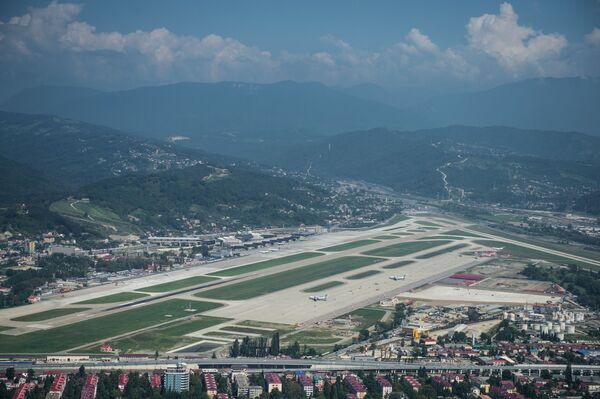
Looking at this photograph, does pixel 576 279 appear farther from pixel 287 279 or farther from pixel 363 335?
pixel 363 335

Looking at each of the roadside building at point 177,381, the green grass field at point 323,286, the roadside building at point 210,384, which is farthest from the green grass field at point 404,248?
the roadside building at point 177,381

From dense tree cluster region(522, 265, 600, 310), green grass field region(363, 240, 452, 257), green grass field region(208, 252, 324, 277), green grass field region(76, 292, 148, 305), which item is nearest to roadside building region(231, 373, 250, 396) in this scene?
green grass field region(76, 292, 148, 305)

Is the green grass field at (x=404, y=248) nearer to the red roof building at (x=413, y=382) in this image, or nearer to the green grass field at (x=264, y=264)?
the green grass field at (x=264, y=264)

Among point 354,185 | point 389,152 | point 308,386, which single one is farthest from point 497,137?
point 308,386

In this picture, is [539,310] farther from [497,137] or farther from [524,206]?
[497,137]

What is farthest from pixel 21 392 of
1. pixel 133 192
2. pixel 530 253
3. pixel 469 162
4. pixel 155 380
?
pixel 469 162

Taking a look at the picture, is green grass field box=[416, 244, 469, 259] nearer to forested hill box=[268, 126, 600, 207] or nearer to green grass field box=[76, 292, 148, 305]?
green grass field box=[76, 292, 148, 305]
